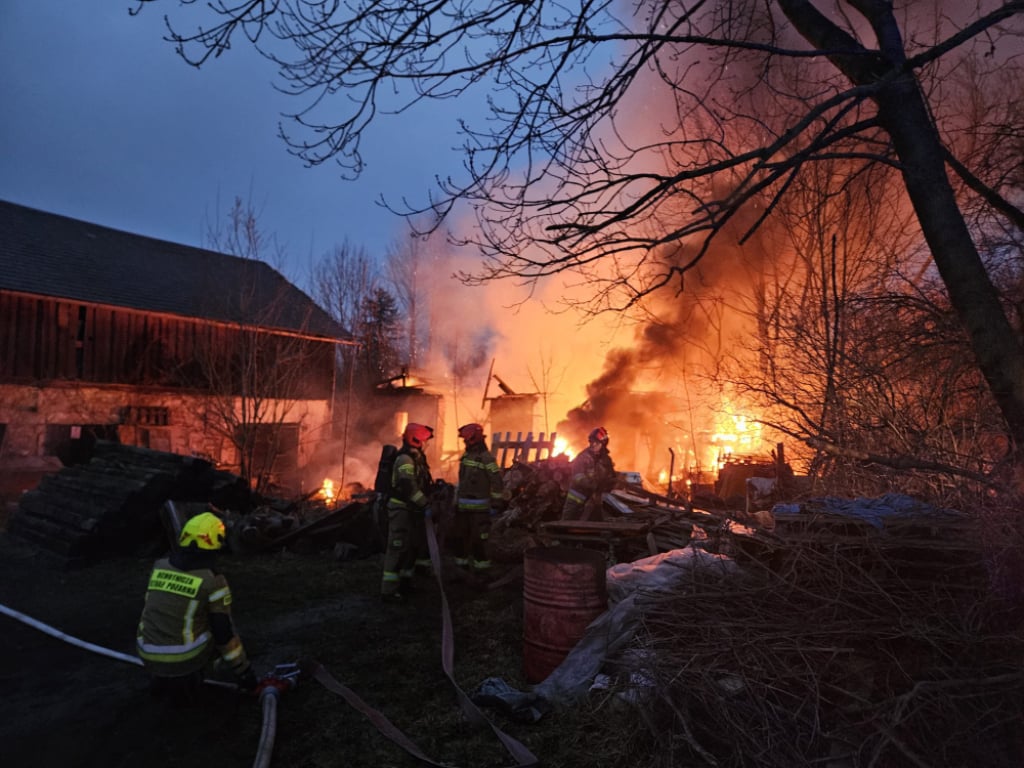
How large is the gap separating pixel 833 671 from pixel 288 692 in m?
3.41

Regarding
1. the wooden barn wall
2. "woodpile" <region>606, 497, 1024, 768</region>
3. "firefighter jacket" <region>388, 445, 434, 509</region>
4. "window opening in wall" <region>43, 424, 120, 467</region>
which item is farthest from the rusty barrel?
"window opening in wall" <region>43, 424, 120, 467</region>

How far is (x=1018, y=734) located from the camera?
2.64 meters

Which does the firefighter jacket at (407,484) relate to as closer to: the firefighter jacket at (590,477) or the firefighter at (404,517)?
the firefighter at (404,517)

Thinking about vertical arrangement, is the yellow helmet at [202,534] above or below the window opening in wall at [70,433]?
below

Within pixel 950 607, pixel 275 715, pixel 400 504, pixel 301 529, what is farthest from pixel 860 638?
pixel 301 529

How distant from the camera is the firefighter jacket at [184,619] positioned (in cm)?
384

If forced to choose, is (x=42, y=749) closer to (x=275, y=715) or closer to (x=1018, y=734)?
(x=275, y=715)

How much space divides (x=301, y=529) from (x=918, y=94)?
8.70m

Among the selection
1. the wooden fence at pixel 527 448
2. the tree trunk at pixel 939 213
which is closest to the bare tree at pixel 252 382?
the wooden fence at pixel 527 448

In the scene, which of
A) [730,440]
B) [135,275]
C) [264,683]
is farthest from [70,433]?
[730,440]

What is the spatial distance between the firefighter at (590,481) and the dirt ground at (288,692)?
181 centimetres

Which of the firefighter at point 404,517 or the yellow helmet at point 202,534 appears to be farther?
the firefighter at point 404,517

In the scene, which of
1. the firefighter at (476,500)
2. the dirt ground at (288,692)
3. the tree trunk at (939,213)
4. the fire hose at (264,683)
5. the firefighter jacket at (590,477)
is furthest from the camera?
the firefighter jacket at (590,477)

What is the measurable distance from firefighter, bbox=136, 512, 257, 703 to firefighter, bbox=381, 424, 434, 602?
268cm
